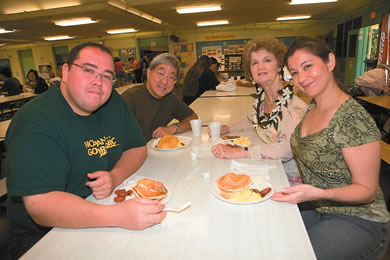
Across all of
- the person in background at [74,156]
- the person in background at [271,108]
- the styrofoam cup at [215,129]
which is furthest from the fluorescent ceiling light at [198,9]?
the person in background at [74,156]

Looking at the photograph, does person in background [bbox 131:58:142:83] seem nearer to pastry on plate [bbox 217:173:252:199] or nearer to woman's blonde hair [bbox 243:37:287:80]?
woman's blonde hair [bbox 243:37:287:80]

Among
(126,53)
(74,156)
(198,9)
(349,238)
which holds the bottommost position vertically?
(349,238)

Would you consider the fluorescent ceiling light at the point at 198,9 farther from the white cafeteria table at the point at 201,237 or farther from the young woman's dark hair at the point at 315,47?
the white cafeteria table at the point at 201,237

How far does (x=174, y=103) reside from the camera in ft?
8.27

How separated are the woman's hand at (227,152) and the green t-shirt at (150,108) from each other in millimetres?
939

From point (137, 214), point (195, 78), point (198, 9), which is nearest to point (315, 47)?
point (137, 214)

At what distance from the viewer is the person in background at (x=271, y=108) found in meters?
1.60

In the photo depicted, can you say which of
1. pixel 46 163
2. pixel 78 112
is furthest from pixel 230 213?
pixel 78 112

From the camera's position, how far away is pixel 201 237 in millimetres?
876

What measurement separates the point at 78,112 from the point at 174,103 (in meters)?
1.36

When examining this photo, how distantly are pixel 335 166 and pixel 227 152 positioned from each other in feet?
2.00

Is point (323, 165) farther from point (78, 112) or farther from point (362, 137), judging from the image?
point (78, 112)

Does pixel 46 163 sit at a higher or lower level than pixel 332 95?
lower

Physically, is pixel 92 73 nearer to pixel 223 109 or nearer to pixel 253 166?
pixel 253 166
